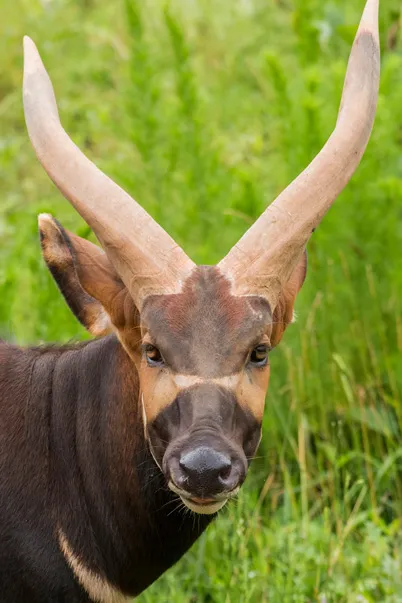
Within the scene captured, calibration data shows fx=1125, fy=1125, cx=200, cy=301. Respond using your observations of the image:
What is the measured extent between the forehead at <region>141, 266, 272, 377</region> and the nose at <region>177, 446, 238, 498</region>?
324mm

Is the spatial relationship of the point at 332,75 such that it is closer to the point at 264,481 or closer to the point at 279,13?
the point at 264,481

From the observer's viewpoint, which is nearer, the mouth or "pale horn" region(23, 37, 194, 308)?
the mouth

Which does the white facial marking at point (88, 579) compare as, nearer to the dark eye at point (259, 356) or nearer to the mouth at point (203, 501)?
the mouth at point (203, 501)

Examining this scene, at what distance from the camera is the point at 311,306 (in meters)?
6.84

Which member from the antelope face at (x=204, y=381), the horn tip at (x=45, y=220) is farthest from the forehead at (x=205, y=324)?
the horn tip at (x=45, y=220)

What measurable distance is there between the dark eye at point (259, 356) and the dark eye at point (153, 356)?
32cm

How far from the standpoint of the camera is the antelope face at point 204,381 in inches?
145

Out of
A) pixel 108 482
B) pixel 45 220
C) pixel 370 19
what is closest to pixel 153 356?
pixel 108 482

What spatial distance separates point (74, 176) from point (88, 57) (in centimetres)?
796

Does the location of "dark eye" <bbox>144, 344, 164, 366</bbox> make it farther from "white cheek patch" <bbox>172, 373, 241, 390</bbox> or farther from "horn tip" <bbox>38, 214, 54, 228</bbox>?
"horn tip" <bbox>38, 214, 54, 228</bbox>

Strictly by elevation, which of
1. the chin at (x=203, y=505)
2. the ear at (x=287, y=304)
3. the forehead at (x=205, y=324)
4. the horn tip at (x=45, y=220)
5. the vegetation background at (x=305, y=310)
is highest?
the horn tip at (x=45, y=220)

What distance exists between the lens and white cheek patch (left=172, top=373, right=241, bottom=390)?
150 inches

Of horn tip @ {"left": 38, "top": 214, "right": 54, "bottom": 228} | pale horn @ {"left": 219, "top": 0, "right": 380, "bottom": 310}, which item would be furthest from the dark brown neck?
pale horn @ {"left": 219, "top": 0, "right": 380, "bottom": 310}

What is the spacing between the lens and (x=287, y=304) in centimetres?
441
